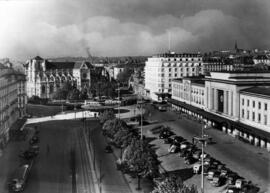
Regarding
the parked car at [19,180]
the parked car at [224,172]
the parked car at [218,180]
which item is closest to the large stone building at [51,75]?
the parked car at [19,180]

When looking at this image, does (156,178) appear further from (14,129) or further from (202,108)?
(202,108)

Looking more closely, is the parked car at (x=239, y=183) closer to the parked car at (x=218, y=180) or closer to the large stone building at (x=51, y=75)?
the parked car at (x=218, y=180)

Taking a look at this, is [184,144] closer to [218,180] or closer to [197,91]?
[218,180]

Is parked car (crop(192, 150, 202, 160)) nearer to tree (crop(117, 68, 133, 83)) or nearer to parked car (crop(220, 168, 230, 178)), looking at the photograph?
parked car (crop(220, 168, 230, 178))

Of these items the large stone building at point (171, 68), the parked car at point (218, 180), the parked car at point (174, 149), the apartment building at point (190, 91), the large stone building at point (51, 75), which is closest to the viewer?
the parked car at point (218, 180)

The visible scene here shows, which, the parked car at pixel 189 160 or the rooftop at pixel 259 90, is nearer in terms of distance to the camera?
the parked car at pixel 189 160

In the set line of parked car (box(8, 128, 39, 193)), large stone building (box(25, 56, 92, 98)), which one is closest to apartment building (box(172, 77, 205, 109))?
line of parked car (box(8, 128, 39, 193))

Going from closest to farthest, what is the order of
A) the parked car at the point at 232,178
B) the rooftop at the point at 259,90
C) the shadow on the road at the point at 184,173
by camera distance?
the parked car at the point at 232,178
the shadow on the road at the point at 184,173
the rooftop at the point at 259,90
